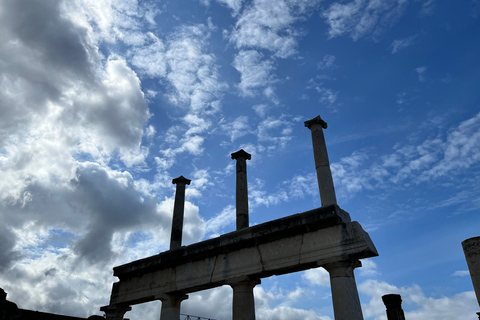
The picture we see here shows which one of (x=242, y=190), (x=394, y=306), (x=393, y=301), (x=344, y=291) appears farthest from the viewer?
(x=393, y=301)

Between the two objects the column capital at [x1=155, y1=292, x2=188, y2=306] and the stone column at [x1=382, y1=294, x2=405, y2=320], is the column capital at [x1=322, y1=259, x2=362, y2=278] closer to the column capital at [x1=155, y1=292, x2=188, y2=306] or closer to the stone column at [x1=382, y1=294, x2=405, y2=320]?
the column capital at [x1=155, y1=292, x2=188, y2=306]

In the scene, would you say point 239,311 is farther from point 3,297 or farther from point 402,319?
point 402,319

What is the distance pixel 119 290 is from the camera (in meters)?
12.7

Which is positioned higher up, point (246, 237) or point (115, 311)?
point (246, 237)

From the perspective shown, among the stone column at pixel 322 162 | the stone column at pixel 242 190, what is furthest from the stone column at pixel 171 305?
the stone column at pixel 322 162

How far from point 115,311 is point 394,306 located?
13577 mm

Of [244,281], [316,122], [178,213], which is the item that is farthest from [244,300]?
[316,122]

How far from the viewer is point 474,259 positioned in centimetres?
988

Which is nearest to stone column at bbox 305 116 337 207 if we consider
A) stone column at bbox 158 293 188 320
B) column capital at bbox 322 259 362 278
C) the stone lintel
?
the stone lintel

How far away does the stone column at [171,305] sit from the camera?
10828mm

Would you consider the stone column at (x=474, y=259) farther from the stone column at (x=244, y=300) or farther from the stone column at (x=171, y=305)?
the stone column at (x=171, y=305)

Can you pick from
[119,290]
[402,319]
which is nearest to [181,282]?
[119,290]

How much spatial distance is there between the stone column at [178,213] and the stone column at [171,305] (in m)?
1.74

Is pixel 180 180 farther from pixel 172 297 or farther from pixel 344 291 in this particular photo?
pixel 344 291
